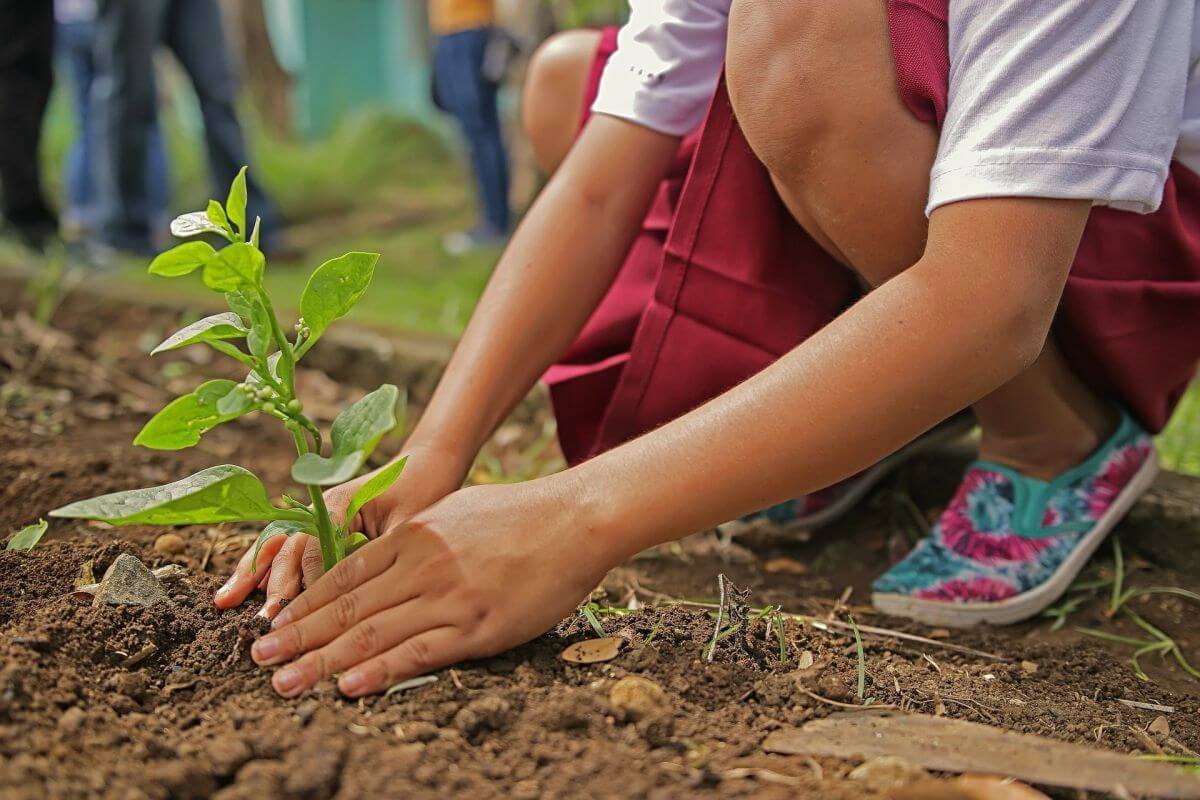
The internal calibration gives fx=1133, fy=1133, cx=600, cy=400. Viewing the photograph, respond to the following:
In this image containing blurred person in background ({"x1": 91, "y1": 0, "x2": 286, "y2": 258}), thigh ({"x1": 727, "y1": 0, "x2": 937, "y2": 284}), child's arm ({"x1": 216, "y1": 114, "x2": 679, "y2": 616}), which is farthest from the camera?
blurred person in background ({"x1": 91, "y1": 0, "x2": 286, "y2": 258})

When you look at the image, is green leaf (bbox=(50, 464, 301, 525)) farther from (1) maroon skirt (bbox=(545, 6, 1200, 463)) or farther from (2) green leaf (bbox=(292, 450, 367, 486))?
(1) maroon skirt (bbox=(545, 6, 1200, 463))

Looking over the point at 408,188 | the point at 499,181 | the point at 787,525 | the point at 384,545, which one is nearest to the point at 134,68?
the point at 499,181

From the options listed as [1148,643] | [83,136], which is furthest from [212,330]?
[83,136]

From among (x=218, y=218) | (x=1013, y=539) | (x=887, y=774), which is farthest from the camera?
→ (x=1013, y=539)

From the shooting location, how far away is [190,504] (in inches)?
41.6

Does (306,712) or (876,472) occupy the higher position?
(306,712)

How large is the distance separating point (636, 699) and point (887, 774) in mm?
240

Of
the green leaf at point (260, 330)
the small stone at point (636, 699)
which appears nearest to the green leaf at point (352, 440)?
the green leaf at point (260, 330)

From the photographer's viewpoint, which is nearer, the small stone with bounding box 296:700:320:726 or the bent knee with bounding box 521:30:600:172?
the small stone with bounding box 296:700:320:726

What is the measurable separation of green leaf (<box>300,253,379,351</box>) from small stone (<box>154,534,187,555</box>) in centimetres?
51

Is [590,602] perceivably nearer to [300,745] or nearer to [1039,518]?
[300,745]

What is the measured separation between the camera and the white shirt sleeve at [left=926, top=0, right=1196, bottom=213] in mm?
1091

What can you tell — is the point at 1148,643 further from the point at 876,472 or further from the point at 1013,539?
the point at 876,472

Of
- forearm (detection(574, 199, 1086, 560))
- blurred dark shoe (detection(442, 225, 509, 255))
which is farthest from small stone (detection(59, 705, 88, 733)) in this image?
blurred dark shoe (detection(442, 225, 509, 255))
